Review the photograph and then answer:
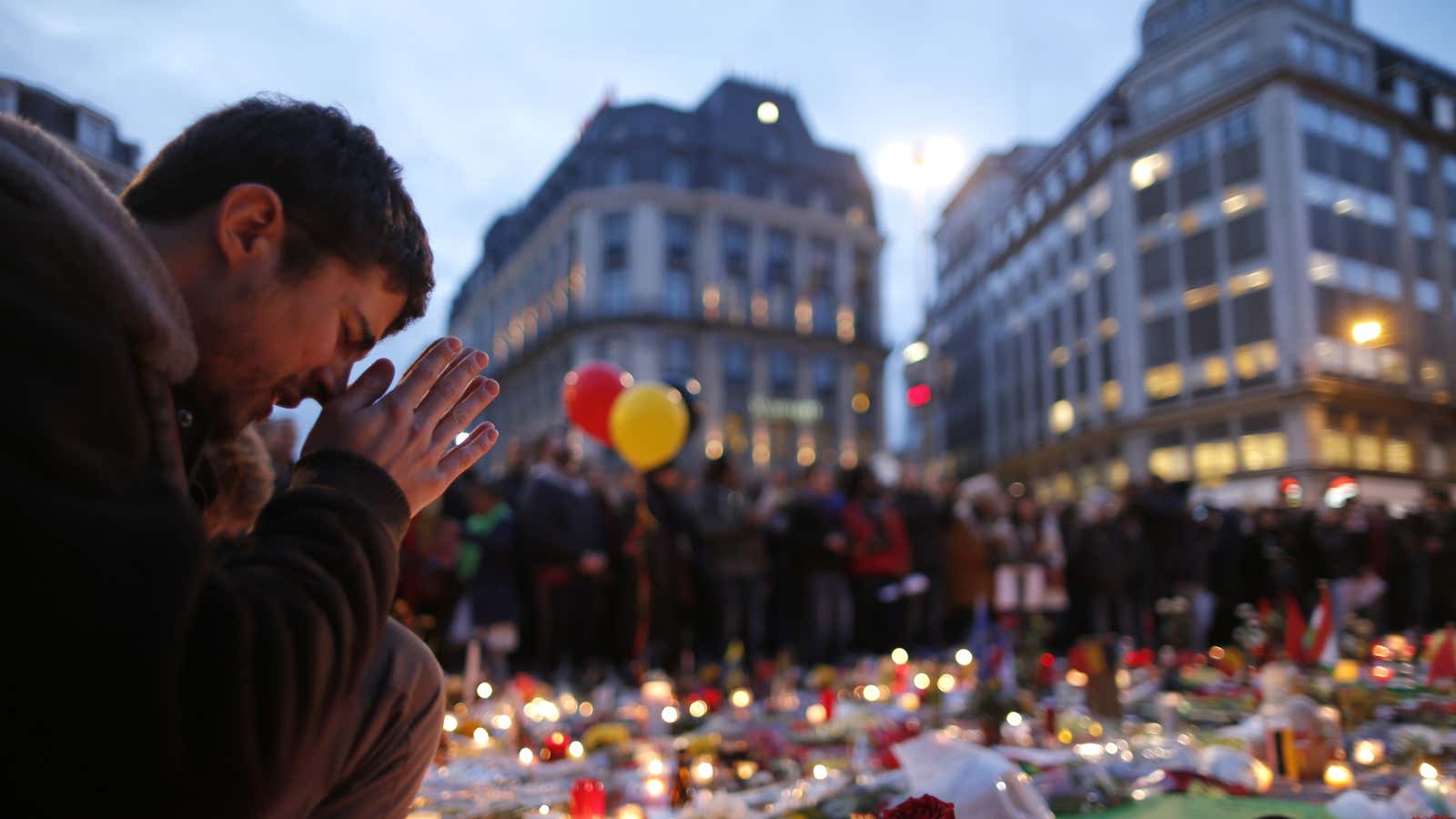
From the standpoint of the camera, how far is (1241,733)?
13.8 ft

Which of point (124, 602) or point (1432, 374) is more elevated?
point (1432, 374)

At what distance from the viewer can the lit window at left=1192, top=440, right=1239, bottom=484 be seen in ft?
116

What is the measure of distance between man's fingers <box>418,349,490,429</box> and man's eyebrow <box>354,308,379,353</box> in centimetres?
14

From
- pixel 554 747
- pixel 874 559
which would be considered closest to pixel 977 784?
pixel 554 747

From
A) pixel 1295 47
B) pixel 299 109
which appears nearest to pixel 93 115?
pixel 299 109

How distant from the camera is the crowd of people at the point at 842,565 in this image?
802 centimetres

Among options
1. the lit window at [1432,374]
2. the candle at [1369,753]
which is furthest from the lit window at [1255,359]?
the candle at [1369,753]

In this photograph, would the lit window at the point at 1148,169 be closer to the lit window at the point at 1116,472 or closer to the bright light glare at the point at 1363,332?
the bright light glare at the point at 1363,332

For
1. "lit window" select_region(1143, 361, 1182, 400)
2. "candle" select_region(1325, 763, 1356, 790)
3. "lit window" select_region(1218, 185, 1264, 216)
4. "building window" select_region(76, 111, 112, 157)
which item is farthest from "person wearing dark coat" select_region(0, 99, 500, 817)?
"lit window" select_region(1143, 361, 1182, 400)

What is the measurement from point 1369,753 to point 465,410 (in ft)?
13.7

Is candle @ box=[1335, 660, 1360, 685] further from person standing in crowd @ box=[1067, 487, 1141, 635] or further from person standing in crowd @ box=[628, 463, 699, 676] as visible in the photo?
person standing in crowd @ box=[628, 463, 699, 676]

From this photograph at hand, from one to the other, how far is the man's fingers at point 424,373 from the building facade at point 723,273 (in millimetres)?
41569

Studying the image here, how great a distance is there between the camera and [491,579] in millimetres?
7797

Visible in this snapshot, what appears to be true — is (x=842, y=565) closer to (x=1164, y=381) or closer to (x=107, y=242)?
(x=107, y=242)
